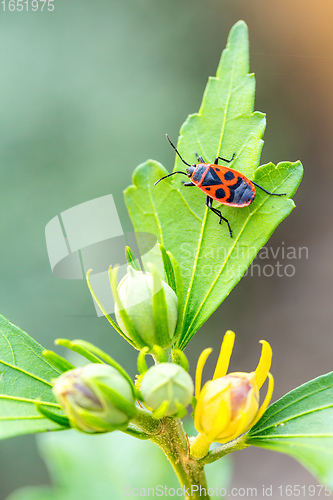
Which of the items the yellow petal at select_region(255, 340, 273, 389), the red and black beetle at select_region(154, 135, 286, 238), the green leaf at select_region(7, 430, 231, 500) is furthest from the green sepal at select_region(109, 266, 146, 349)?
the green leaf at select_region(7, 430, 231, 500)

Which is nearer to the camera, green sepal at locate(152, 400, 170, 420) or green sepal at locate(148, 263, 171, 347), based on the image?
green sepal at locate(152, 400, 170, 420)

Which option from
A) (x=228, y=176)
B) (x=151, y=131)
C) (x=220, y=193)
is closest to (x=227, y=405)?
(x=220, y=193)

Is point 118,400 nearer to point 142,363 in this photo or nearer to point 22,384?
point 142,363

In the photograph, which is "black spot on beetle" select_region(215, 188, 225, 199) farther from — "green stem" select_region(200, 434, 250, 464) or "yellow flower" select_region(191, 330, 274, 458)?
"green stem" select_region(200, 434, 250, 464)

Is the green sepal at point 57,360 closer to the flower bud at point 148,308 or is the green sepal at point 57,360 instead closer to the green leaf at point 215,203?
the flower bud at point 148,308

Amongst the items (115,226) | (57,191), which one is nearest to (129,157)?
(57,191)

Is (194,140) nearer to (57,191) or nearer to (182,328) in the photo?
(182,328)
